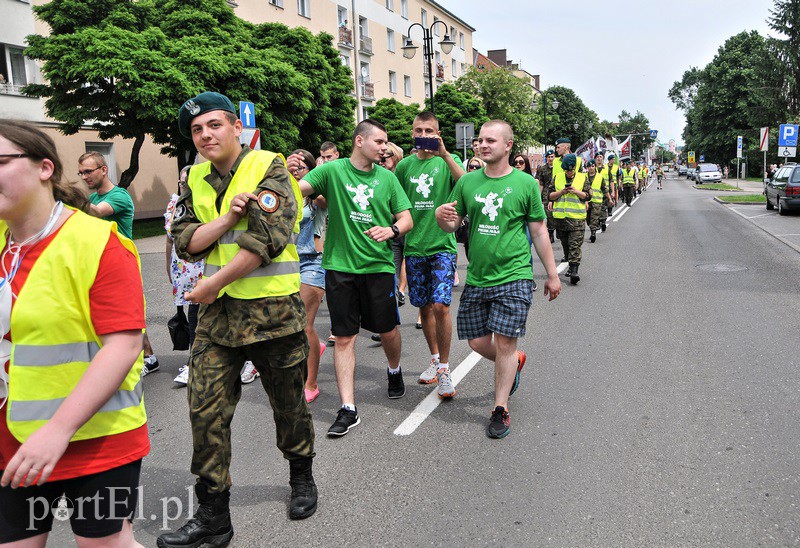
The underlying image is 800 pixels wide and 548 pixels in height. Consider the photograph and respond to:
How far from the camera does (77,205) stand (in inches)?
80.4

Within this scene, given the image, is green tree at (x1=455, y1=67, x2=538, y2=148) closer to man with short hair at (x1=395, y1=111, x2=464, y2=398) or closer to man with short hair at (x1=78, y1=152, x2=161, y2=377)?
man with short hair at (x1=395, y1=111, x2=464, y2=398)

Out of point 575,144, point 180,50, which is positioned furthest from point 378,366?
point 575,144

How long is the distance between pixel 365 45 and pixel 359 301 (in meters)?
42.3

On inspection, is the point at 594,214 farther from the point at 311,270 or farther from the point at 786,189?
the point at 311,270

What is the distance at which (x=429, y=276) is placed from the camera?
5.10 metres

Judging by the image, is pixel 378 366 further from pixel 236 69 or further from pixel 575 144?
pixel 575 144

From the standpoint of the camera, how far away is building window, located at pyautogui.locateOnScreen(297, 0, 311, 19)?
1463 inches

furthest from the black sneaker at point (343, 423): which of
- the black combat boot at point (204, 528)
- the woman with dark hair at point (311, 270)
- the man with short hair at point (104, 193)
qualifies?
the man with short hair at point (104, 193)

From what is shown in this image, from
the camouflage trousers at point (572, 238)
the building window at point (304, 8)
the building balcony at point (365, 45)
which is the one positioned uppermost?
the building window at point (304, 8)

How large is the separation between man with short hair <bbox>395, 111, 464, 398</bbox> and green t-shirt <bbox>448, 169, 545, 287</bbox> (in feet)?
2.15

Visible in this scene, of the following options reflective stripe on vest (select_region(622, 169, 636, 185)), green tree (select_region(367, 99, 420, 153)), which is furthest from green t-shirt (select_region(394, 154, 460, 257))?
green tree (select_region(367, 99, 420, 153))

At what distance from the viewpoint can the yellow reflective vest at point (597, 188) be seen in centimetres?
1363

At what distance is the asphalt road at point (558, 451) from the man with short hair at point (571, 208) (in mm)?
2666

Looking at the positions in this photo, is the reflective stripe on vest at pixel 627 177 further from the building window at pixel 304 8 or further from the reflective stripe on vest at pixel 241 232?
the reflective stripe on vest at pixel 241 232
